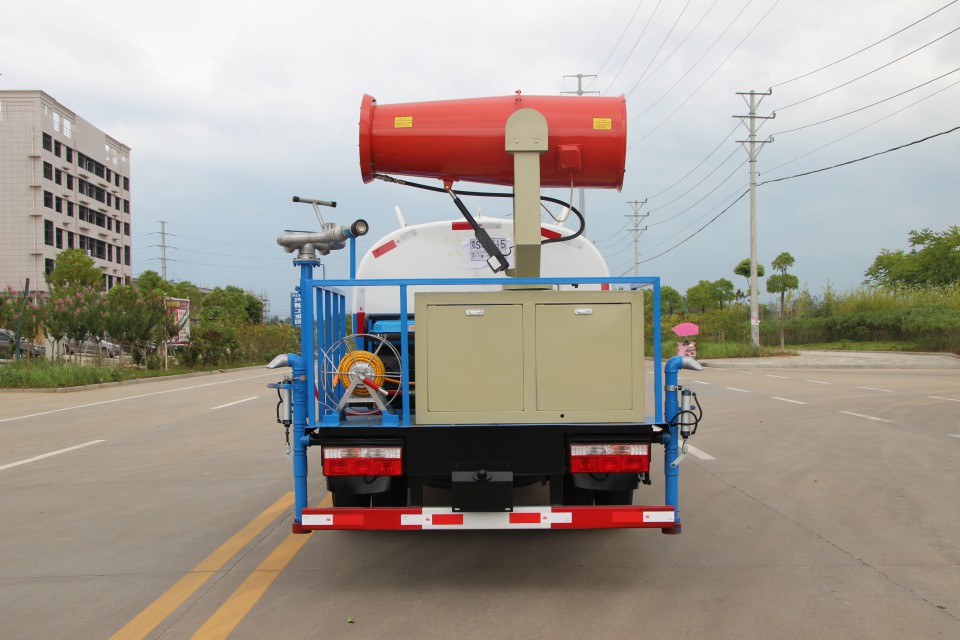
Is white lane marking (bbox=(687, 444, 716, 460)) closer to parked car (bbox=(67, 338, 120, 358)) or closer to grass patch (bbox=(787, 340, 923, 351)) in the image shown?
parked car (bbox=(67, 338, 120, 358))

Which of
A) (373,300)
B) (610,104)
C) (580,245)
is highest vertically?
(610,104)

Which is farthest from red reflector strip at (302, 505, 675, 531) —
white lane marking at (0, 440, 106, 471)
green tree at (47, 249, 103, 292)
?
green tree at (47, 249, 103, 292)

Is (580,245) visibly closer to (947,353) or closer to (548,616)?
(548,616)

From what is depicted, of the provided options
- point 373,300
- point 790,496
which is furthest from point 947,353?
point 373,300

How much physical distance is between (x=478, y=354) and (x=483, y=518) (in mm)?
917

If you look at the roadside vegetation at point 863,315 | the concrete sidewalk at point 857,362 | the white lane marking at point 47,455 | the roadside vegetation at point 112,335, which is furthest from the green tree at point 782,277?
the white lane marking at point 47,455

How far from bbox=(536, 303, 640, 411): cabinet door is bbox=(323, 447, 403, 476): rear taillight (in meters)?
0.88

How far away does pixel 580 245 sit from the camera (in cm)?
677

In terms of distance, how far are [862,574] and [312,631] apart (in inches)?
134

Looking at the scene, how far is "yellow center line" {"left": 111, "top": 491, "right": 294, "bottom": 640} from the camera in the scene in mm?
3959

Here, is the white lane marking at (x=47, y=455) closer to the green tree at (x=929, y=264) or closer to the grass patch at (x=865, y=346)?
the grass patch at (x=865, y=346)

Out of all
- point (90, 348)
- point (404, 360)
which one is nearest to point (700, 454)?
point (404, 360)

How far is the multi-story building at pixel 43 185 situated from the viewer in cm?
6397

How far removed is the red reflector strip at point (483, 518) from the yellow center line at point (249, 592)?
2.09 ft
